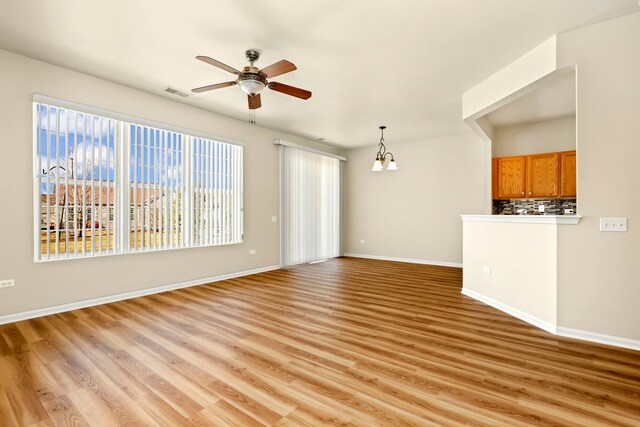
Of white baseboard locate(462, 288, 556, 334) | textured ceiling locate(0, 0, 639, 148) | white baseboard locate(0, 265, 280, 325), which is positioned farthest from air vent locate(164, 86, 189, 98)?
white baseboard locate(462, 288, 556, 334)

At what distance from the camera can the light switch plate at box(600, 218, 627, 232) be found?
2717mm

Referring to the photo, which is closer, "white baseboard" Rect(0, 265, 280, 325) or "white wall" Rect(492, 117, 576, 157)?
"white baseboard" Rect(0, 265, 280, 325)

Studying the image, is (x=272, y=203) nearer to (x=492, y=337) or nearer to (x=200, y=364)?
(x=200, y=364)

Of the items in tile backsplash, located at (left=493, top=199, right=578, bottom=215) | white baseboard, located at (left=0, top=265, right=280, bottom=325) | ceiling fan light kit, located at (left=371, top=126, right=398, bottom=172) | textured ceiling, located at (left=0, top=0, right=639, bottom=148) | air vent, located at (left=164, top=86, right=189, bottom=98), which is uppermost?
air vent, located at (left=164, top=86, right=189, bottom=98)

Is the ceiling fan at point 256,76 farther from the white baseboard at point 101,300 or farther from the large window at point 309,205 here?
the white baseboard at point 101,300

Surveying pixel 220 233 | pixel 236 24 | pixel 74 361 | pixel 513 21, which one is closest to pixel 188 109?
pixel 220 233

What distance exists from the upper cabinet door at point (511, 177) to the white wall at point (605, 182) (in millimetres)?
3163

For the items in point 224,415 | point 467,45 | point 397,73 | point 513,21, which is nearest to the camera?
point 224,415

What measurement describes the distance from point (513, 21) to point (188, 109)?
4704mm

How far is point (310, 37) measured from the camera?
308cm

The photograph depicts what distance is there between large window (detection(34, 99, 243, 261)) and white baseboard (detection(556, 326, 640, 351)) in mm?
5105

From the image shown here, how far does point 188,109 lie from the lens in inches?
200

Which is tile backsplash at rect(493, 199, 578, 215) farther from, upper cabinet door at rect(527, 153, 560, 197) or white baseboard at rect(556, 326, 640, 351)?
white baseboard at rect(556, 326, 640, 351)

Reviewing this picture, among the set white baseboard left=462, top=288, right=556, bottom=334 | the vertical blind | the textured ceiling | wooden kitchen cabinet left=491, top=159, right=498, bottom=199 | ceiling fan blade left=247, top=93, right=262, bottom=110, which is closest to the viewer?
the textured ceiling
